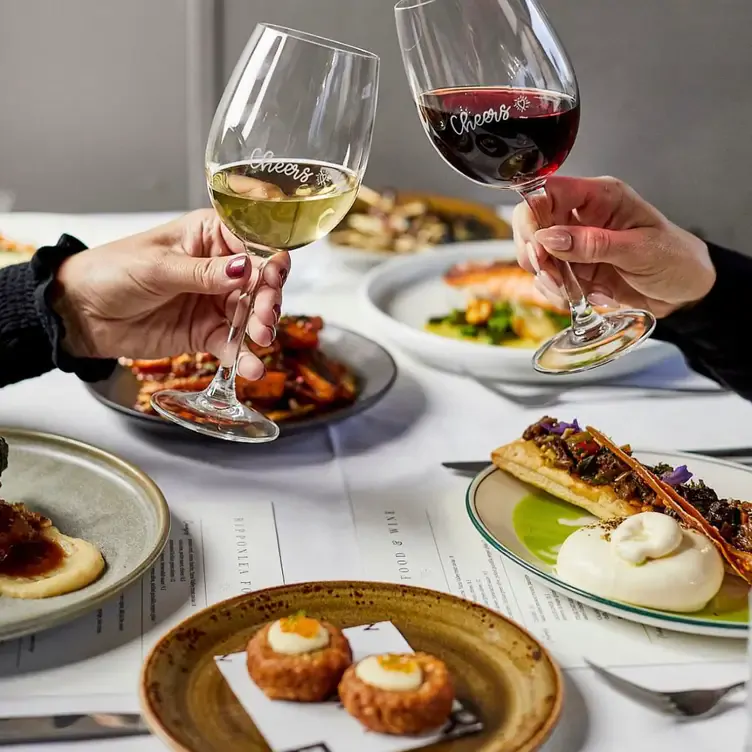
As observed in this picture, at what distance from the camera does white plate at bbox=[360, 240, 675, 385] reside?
154 centimetres

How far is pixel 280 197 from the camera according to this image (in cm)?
99

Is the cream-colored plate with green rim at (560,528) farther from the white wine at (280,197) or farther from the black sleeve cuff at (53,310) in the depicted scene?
the black sleeve cuff at (53,310)

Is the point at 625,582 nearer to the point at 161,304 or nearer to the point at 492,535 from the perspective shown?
the point at 492,535

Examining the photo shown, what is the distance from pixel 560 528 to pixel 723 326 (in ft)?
1.96

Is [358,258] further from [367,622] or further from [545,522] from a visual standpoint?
[367,622]

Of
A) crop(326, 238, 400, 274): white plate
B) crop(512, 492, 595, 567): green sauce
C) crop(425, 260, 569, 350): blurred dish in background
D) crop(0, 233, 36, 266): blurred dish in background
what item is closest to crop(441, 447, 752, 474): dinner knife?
crop(512, 492, 595, 567): green sauce

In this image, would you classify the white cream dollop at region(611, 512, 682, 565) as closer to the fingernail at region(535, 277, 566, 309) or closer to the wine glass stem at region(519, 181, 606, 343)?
the wine glass stem at region(519, 181, 606, 343)

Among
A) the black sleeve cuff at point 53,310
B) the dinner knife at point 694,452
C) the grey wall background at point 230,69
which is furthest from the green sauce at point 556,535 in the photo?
the grey wall background at point 230,69

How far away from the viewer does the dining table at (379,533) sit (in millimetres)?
818

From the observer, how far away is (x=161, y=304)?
132 cm

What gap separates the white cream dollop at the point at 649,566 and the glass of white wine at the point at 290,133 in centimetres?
44

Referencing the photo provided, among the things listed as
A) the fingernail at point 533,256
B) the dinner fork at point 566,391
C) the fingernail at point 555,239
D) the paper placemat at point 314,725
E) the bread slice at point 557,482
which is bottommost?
the dinner fork at point 566,391

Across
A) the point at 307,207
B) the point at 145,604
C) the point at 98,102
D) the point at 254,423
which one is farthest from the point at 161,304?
the point at 98,102

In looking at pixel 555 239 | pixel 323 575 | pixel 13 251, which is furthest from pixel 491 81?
pixel 13 251
